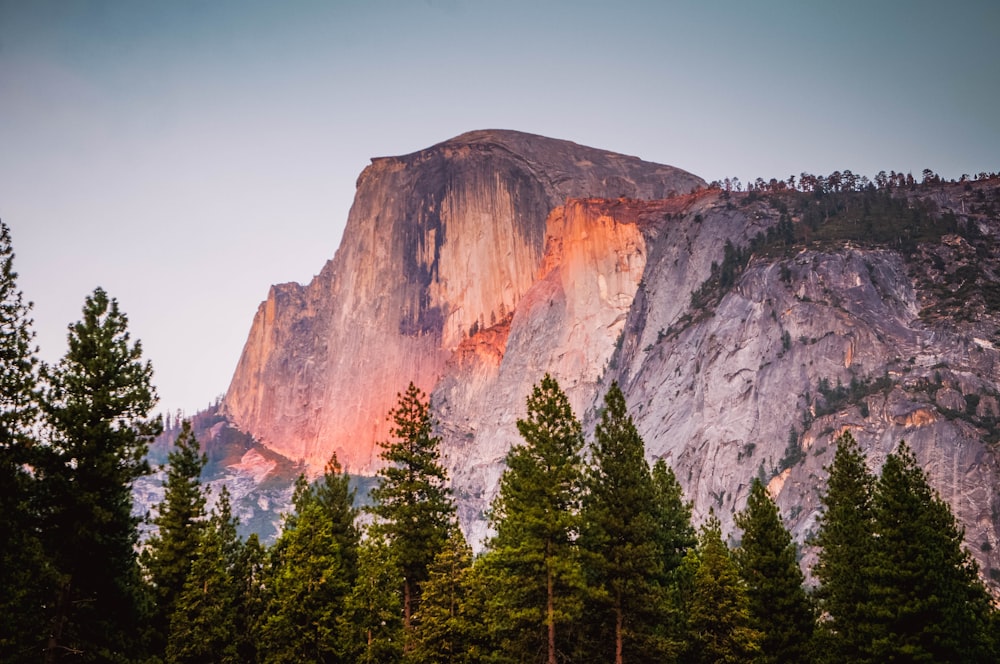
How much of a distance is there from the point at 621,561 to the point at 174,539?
65.6ft

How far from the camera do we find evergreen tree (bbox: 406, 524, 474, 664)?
33531 millimetres

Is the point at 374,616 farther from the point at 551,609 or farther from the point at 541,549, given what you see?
the point at 541,549

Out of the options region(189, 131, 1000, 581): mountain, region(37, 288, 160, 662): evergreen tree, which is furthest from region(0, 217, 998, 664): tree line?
region(189, 131, 1000, 581): mountain

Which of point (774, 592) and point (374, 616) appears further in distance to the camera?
point (774, 592)

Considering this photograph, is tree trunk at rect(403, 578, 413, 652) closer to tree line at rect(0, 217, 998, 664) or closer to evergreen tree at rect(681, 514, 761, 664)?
tree line at rect(0, 217, 998, 664)

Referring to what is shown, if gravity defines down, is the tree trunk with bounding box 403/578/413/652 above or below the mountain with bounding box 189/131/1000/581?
below

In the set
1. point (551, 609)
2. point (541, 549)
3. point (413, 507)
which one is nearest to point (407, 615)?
point (413, 507)

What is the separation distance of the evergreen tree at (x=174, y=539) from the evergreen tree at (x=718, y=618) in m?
21.6

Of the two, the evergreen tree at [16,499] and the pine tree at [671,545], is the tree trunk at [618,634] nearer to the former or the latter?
the pine tree at [671,545]

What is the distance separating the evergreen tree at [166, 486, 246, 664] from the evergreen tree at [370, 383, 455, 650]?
6.86m

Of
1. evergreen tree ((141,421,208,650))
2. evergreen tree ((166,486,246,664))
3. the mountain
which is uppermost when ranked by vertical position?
the mountain

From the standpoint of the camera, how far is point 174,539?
3909 cm

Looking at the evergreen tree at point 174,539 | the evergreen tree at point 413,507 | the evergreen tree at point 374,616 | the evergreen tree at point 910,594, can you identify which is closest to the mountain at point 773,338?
the evergreen tree at point 413,507

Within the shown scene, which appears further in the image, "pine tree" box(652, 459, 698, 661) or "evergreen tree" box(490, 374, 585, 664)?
"pine tree" box(652, 459, 698, 661)
